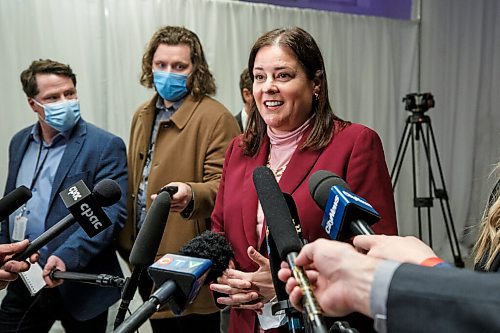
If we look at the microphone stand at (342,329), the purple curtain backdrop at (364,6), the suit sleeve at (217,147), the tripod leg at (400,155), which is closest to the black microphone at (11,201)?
the suit sleeve at (217,147)

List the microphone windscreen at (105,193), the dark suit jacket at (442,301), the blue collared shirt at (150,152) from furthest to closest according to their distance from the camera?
1. the blue collared shirt at (150,152)
2. the microphone windscreen at (105,193)
3. the dark suit jacket at (442,301)

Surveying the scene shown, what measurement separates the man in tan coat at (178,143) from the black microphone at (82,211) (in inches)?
26.1

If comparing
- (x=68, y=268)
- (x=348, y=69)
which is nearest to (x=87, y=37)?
(x=68, y=268)

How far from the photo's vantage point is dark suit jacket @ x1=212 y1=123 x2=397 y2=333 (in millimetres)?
1316

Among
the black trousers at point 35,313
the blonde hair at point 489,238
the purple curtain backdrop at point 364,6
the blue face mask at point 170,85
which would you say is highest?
the purple curtain backdrop at point 364,6

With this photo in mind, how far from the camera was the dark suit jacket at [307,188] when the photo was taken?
4.32 feet

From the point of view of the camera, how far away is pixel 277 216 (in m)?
0.84

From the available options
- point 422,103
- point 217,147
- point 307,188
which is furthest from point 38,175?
point 422,103

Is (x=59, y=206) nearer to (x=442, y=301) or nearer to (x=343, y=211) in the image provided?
(x=343, y=211)

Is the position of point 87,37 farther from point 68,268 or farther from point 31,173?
point 68,268

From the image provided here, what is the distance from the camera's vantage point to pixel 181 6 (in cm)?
353

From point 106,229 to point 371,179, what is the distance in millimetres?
1018

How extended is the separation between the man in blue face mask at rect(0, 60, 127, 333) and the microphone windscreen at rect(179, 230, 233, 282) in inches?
33.0

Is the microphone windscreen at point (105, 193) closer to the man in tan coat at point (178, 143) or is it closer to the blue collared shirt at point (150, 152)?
the man in tan coat at point (178, 143)
